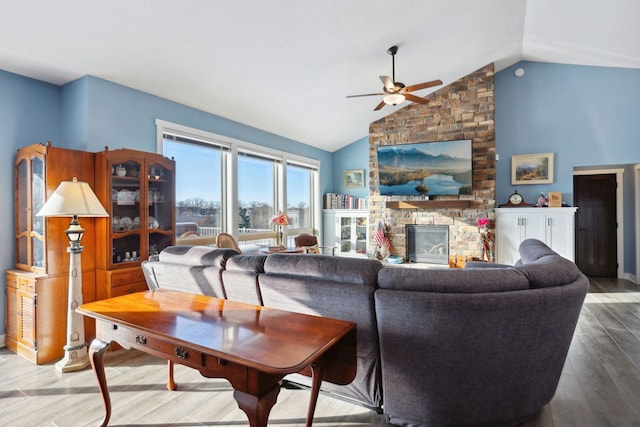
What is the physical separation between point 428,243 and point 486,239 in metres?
0.96

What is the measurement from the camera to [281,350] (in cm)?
120

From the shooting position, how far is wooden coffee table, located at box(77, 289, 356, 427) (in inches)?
45.2

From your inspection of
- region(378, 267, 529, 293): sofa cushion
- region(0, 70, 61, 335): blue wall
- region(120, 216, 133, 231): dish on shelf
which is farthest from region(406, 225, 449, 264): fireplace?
region(0, 70, 61, 335): blue wall

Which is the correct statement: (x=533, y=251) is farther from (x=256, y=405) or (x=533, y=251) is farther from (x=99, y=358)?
(x=99, y=358)

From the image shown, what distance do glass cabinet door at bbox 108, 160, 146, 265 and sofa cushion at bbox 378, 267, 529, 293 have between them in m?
2.60

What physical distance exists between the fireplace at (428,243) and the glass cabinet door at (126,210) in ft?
14.8

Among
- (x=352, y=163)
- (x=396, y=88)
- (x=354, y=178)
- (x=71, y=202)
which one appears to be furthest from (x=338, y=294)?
(x=352, y=163)

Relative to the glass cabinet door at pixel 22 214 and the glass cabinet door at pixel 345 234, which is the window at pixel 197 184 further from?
the glass cabinet door at pixel 345 234

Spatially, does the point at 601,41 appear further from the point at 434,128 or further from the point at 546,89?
the point at 434,128

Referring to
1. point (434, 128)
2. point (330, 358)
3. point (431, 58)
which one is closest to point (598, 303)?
point (434, 128)

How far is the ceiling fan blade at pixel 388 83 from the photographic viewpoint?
3.65m

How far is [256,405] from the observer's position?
1.14m

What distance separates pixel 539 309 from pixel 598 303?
3860mm

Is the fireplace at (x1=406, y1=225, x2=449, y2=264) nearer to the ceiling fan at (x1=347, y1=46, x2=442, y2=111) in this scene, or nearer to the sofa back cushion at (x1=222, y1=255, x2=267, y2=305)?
the ceiling fan at (x1=347, y1=46, x2=442, y2=111)
